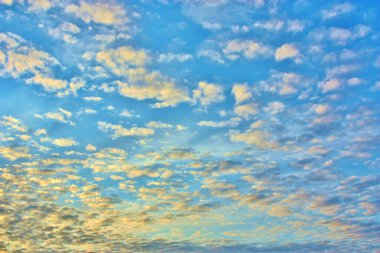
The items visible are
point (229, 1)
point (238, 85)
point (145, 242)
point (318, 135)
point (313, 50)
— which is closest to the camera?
point (229, 1)

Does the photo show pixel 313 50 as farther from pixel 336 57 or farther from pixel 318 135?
pixel 318 135

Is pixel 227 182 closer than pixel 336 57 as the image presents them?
No

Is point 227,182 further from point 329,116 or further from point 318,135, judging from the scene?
point 329,116

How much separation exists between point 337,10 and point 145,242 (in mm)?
22550

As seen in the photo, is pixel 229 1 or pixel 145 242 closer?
pixel 229 1

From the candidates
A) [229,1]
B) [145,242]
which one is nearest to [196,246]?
[145,242]

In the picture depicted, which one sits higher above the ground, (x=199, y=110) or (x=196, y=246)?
(x=199, y=110)

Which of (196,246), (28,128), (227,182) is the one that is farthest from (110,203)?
(196,246)

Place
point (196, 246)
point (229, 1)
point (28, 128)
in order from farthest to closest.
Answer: point (196, 246)
point (28, 128)
point (229, 1)

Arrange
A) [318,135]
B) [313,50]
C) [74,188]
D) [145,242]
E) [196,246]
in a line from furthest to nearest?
[196,246] < [145,242] < [74,188] < [318,135] < [313,50]

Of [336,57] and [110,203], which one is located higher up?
[336,57]

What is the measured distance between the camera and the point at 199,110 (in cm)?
1174

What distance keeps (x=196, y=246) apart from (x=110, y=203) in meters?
12.8

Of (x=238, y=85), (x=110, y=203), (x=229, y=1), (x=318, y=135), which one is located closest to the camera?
(x=229, y=1)
